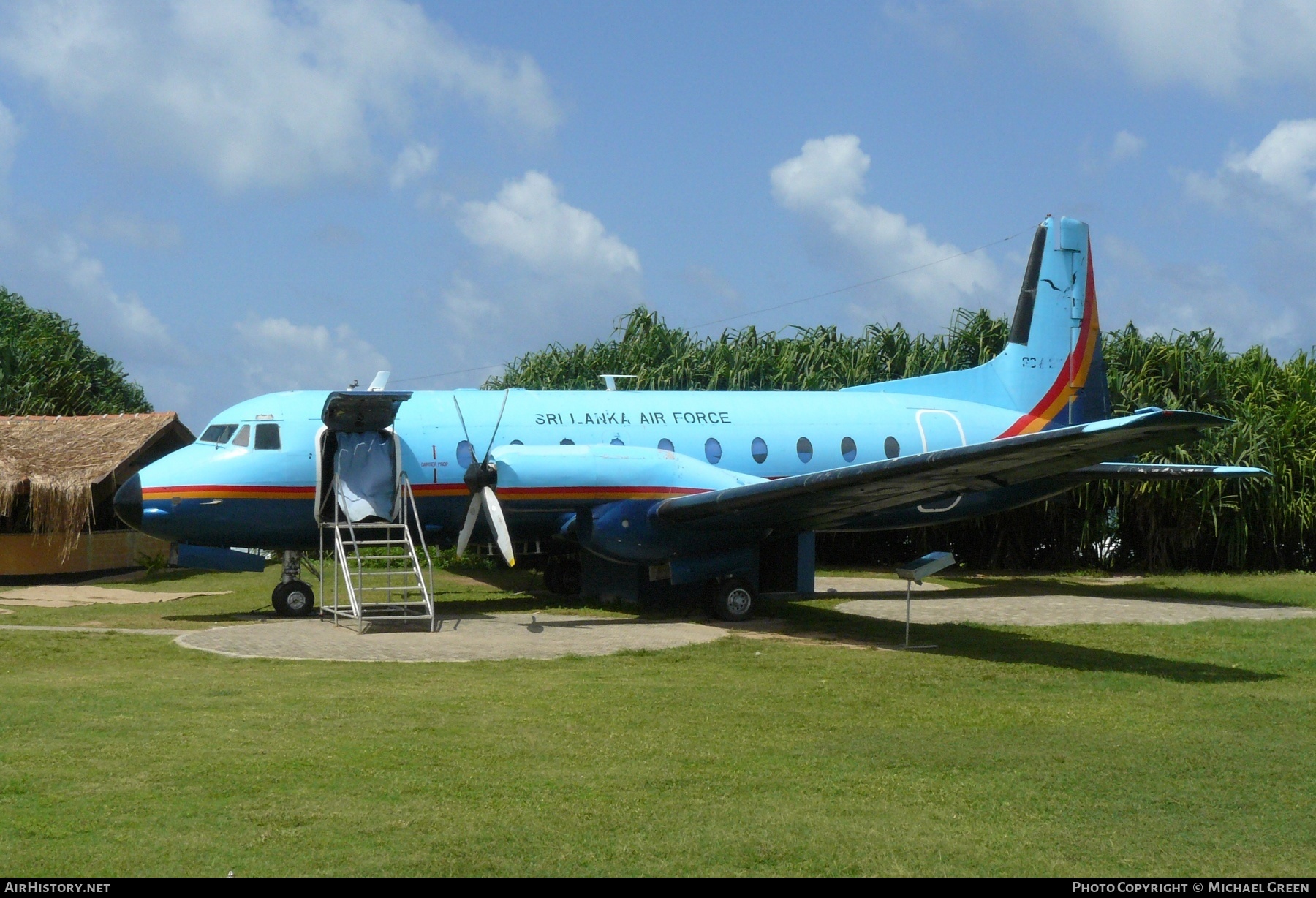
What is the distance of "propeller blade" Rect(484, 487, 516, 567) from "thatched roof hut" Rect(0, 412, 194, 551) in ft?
36.3

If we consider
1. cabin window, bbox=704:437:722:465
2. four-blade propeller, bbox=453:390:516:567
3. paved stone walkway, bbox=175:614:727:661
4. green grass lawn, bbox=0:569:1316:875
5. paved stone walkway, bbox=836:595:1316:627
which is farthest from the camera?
cabin window, bbox=704:437:722:465

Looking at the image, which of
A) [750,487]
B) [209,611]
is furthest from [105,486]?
[750,487]


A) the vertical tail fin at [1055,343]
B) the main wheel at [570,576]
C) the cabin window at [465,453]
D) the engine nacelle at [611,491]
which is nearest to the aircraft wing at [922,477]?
the engine nacelle at [611,491]

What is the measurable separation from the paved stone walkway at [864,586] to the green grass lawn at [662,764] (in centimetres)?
776

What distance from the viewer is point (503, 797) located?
7145 mm

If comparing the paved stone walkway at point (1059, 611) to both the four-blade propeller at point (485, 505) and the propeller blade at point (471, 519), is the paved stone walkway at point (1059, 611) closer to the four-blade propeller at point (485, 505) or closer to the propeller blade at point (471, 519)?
the four-blade propeller at point (485, 505)

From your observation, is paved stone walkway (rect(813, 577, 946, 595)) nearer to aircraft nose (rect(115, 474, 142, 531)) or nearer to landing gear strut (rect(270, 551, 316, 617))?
landing gear strut (rect(270, 551, 316, 617))

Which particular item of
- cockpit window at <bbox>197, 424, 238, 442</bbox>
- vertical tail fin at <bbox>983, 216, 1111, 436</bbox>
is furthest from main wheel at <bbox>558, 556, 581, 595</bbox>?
vertical tail fin at <bbox>983, 216, 1111, 436</bbox>

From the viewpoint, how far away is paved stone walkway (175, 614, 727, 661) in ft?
43.0

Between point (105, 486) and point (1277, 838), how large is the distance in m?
24.4

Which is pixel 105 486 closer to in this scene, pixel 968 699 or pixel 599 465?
pixel 599 465

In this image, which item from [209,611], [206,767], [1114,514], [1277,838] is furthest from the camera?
[1114,514]

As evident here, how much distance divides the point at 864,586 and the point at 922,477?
330 inches

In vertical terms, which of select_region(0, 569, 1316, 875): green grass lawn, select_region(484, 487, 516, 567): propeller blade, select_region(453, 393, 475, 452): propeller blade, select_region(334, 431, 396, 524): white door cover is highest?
select_region(453, 393, 475, 452): propeller blade
